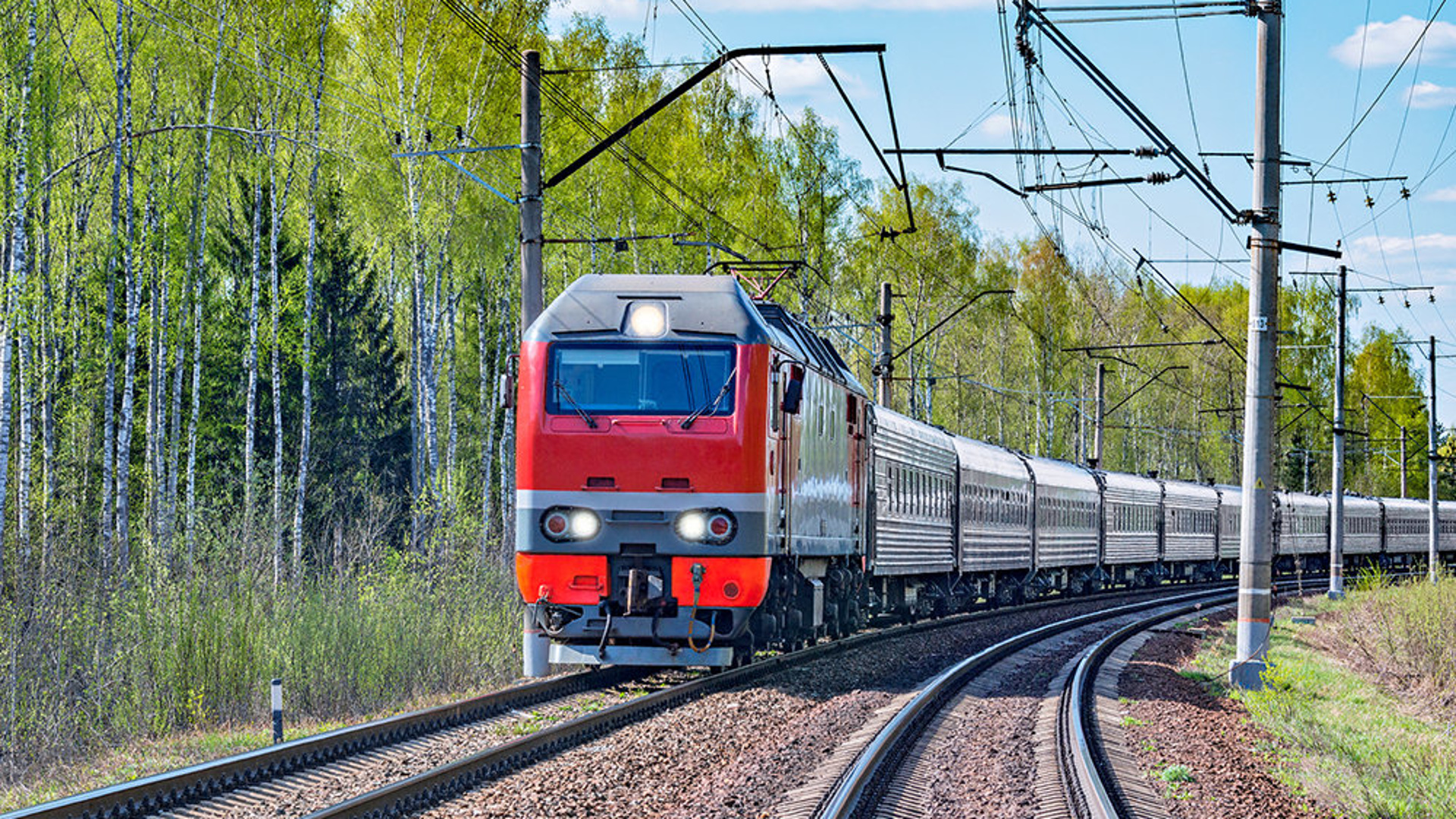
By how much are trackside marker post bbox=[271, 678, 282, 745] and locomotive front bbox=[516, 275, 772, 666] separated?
10.3ft

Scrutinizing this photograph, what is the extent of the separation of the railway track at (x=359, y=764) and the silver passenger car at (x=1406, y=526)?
4739 cm

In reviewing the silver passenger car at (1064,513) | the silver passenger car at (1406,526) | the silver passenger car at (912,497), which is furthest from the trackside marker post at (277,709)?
the silver passenger car at (1406,526)

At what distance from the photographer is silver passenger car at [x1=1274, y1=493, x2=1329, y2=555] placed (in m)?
45.5

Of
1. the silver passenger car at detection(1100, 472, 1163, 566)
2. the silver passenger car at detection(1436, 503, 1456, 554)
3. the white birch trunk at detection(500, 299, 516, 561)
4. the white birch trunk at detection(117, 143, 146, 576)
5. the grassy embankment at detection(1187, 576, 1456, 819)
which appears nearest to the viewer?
the grassy embankment at detection(1187, 576, 1456, 819)

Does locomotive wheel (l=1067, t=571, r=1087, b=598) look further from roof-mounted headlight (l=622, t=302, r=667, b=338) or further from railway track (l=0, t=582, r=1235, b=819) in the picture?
railway track (l=0, t=582, r=1235, b=819)

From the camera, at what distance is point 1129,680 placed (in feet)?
52.9

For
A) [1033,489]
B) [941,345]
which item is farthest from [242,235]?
[941,345]

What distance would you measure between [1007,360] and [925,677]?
47.8m

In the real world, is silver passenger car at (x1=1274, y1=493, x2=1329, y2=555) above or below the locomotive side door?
below

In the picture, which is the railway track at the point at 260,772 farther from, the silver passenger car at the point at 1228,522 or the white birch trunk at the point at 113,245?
the silver passenger car at the point at 1228,522

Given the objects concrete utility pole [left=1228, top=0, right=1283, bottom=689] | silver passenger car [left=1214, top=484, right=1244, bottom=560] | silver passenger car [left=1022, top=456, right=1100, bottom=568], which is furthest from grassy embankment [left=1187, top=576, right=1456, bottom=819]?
silver passenger car [left=1214, top=484, right=1244, bottom=560]

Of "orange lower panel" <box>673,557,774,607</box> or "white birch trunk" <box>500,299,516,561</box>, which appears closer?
"orange lower panel" <box>673,557,774,607</box>

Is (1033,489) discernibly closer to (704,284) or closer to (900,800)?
(704,284)

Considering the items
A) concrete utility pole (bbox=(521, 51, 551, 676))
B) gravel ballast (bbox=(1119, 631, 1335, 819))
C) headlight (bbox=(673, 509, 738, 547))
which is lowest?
gravel ballast (bbox=(1119, 631, 1335, 819))
